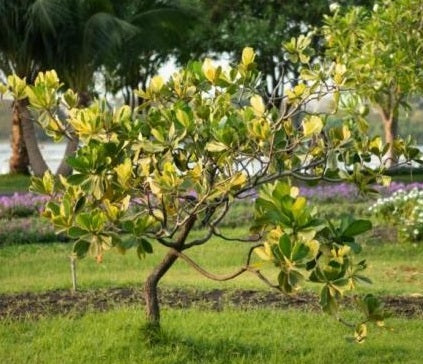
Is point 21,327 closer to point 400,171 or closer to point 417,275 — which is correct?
point 417,275

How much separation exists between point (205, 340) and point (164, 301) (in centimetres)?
159

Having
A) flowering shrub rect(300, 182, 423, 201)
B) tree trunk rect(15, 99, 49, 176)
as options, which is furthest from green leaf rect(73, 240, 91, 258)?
tree trunk rect(15, 99, 49, 176)

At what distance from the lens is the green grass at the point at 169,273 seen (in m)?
7.92

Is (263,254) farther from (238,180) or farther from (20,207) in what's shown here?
(20,207)

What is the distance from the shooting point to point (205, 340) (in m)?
5.24

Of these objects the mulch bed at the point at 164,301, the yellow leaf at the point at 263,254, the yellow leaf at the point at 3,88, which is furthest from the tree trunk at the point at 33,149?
the yellow leaf at the point at 263,254

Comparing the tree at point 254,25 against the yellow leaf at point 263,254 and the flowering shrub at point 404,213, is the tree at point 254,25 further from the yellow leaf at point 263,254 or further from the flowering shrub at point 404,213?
the yellow leaf at point 263,254

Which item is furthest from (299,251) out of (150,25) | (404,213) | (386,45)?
(150,25)

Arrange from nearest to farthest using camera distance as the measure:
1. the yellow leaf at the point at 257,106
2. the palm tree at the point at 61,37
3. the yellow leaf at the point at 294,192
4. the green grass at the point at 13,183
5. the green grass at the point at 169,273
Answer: the yellow leaf at the point at 294,192 → the yellow leaf at the point at 257,106 → the green grass at the point at 169,273 → the palm tree at the point at 61,37 → the green grass at the point at 13,183

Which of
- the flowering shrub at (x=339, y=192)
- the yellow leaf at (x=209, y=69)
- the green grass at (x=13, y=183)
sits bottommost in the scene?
the green grass at (x=13, y=183)

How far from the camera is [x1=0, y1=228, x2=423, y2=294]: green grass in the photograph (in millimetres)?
7918

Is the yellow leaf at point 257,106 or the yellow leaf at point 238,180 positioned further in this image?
the yellow leaf at point 257,106

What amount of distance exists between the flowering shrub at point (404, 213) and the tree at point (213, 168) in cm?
670

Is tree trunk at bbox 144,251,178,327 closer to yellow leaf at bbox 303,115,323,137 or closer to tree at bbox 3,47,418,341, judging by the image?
tree at bbox 3,47,418,341
